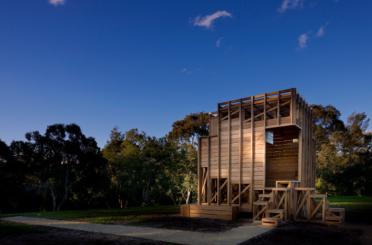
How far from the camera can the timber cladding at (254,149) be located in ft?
54.0

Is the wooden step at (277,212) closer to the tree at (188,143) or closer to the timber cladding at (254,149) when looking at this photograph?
the timber cladding at (254,149)

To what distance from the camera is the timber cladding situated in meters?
16.5

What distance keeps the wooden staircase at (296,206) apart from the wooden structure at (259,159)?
0.16 ft

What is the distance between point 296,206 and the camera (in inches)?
581

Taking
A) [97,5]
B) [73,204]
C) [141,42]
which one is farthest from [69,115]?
[97,5]

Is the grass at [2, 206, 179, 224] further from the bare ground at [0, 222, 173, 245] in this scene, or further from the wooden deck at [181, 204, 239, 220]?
the bare ground at [0, 222, 173, 245]

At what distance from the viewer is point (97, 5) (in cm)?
1747

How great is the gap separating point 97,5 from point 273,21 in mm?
11685

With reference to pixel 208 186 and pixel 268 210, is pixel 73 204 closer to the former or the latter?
pixel 208 186

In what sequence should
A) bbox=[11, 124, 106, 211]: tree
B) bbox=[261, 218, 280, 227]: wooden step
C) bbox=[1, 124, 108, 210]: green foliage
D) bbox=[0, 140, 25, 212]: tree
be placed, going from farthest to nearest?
bbox=[11, 124, 106, 211]: tree < bbox=[1, 124, 108, 210]: green foliage < bbox=[0, 140, 25, 212]: tree < bbox=[261, 218, 280, 227]: wooden step

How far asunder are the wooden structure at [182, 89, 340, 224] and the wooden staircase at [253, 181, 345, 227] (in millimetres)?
48

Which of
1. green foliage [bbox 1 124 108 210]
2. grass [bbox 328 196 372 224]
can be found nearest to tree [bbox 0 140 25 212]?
green foliage [bbox 1 124 108 210]

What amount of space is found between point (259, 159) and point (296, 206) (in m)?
3.24

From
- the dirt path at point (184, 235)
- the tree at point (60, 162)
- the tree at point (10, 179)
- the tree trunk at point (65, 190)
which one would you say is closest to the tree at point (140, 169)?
the tree at point (60, 162)
